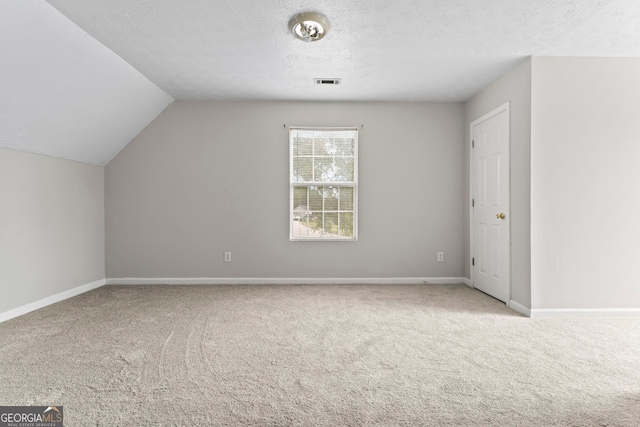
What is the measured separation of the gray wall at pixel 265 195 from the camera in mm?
4543

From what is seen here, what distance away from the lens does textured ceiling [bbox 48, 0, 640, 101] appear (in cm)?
243

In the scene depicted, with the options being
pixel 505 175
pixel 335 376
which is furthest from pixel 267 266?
pixel 505 175

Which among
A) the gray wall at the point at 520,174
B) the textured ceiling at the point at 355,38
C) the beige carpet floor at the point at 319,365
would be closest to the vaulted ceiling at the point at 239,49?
the textured ceiling at the point at 355,38

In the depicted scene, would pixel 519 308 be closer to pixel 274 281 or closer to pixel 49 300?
pixel 274 281

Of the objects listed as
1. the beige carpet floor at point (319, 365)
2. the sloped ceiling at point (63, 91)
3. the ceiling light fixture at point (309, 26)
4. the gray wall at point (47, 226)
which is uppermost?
the ceiling light fixture at point (309, 26)

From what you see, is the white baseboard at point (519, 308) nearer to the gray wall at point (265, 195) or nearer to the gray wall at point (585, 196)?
the gray wall at point (585, 196)

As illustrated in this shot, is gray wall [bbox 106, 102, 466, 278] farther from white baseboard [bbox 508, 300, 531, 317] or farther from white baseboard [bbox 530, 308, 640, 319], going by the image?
white baseboard [bbox 530, 308, 640, 319]

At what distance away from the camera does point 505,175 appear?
3613 millimetres

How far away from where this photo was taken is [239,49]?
3.08 meters

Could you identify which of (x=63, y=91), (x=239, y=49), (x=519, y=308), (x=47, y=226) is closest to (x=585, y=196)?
(x=519, y=308)

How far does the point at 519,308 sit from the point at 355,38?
9.42 feet

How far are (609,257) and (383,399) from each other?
2737mm

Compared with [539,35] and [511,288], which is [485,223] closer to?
[511,288]

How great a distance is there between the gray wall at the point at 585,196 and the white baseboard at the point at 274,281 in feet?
4.93
